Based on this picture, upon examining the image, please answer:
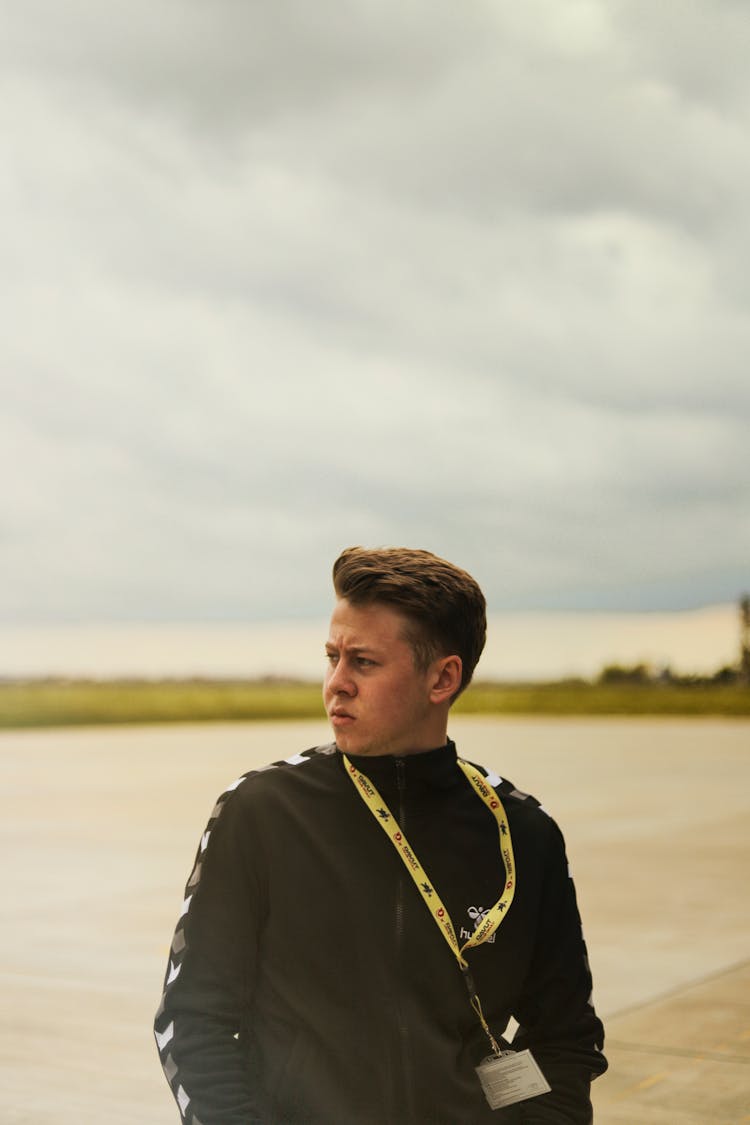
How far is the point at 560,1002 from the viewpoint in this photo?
2.13 m

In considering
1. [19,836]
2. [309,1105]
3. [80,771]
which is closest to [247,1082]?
[309,1105]

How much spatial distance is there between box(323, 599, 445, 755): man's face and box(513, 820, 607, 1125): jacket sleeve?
33 cm

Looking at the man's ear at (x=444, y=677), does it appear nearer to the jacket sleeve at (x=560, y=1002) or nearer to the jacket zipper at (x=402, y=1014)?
the jacket zipper at (x=402, y=1014)

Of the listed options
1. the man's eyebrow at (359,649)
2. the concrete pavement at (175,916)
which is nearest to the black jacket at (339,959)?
the man's eyebrow at (359,649)

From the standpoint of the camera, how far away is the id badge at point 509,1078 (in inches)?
79.7

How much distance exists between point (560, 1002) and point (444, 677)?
0.52 metres

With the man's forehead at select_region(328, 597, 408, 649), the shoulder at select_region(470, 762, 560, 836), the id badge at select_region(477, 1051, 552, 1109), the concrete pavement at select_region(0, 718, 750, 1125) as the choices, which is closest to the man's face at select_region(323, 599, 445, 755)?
the man's forehead at select_region(328, 597, 408, 649)

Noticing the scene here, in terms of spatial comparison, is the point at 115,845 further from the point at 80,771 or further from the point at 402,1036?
the point at 402,1036

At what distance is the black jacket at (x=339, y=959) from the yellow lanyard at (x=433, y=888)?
0.01 metres

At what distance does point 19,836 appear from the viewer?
1237cm

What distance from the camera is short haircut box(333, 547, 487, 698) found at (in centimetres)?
201

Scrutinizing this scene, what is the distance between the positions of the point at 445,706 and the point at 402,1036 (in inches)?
18.2

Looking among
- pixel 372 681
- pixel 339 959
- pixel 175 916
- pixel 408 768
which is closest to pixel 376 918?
pixel 339 959

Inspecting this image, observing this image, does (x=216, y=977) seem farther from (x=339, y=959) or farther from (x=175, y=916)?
(x=175, y=916)
